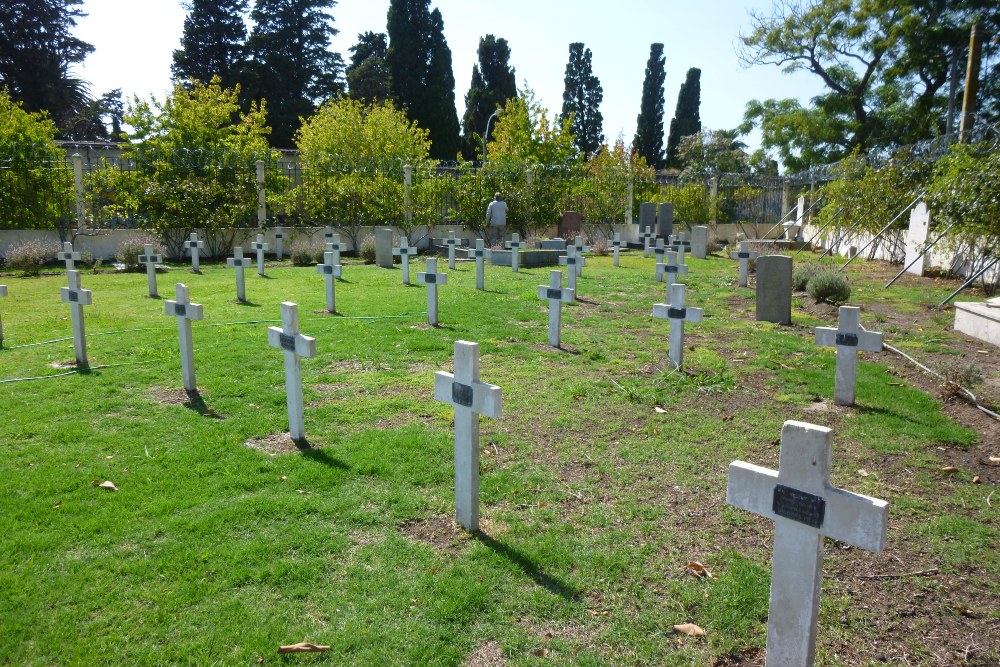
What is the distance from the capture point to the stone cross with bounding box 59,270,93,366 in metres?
7.48

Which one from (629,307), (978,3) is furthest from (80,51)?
(978,3)

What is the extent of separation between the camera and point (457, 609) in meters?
3.38

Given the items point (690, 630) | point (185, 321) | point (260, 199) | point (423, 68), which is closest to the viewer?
point (690, 630)

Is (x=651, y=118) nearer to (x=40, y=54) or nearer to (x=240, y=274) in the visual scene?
(x=40, y=54)

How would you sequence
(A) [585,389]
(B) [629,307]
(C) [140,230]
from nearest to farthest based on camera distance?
(A) [585,389] < (B) [629,307] < (C) [140,230]

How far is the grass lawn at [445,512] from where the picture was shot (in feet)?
10.5

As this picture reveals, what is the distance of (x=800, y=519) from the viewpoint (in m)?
2.55

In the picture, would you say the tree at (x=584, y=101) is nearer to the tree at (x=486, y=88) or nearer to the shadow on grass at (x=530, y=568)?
the tree at (x=486, y=88)

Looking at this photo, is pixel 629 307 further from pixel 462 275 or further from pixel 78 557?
pixel 78 557

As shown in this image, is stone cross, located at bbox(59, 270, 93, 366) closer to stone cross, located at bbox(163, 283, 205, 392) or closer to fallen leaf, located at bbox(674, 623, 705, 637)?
stone cross, located at bbox(163, 283, 205, 392)

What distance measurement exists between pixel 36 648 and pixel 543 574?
2.30m

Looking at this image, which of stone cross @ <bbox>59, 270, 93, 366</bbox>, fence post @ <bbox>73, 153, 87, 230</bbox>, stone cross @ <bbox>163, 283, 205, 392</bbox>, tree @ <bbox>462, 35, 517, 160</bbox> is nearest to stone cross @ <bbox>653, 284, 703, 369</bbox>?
stone cross @ <bbox>163, 283, 205, 392</bbox>

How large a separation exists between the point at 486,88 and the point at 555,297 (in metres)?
44.6

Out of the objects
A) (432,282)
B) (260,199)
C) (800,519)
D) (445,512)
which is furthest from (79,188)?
(800,519)
